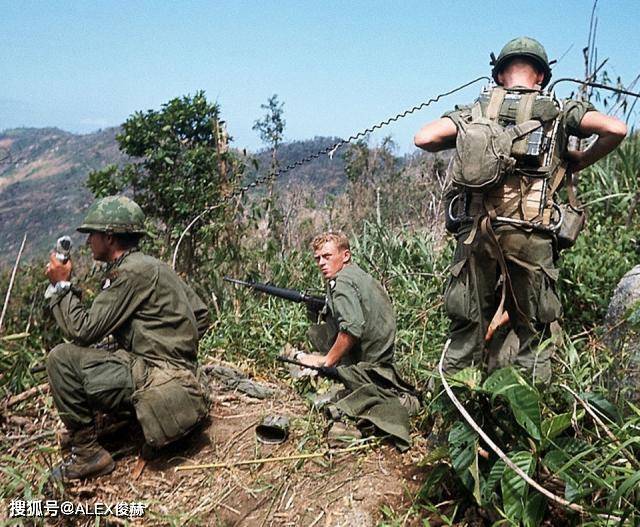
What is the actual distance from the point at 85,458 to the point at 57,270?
1028 mm

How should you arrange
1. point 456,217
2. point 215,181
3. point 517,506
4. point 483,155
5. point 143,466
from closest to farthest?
point 517,506 → point 483,155 → point 456,217 → point 143,466 → point 215,181

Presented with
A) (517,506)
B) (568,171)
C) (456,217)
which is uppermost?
(568,171)

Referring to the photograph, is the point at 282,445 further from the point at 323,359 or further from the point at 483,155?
the point at 483,155

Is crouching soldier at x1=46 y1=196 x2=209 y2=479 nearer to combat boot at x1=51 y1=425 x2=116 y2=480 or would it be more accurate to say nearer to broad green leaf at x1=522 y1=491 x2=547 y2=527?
combat boot at x1=51 y1=425 x2=116 y2=480

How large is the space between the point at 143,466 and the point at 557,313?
7.91ft

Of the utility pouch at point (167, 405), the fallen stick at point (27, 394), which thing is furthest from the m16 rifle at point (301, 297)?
the fallen stick at point (27, 394)

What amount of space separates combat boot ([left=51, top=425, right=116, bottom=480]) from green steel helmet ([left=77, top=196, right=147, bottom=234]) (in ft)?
3.59

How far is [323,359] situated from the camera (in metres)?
3.83

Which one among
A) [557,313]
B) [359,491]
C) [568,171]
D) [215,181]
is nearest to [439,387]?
[359,491]

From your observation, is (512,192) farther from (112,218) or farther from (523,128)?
(112,218)

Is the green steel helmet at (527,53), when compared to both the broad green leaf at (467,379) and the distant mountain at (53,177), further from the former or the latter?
the distant mountain at (53,177)

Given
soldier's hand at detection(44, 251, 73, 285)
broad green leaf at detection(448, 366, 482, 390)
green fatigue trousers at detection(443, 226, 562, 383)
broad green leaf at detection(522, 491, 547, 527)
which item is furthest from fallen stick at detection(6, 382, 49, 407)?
broad green leaf at detection(522, 491, 547, 527)

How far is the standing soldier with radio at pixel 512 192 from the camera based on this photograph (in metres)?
2.90

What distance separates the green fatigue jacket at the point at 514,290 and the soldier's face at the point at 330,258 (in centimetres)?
88
